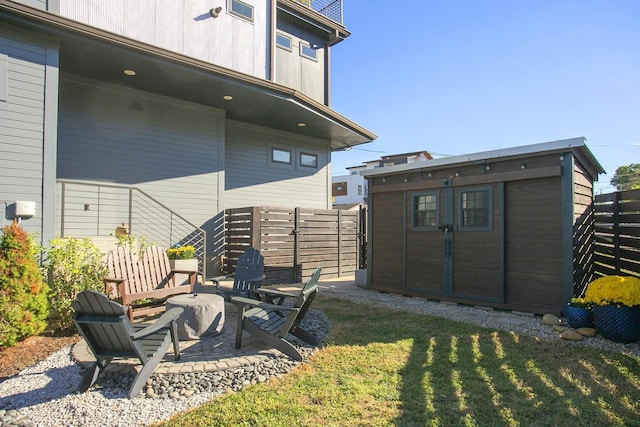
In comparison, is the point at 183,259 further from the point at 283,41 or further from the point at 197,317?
the point at 283,41

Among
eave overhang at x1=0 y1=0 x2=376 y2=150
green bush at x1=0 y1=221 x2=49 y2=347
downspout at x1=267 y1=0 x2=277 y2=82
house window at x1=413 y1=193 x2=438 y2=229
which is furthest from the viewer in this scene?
downspout at x1=267 y1=0 x2=277 y2=82

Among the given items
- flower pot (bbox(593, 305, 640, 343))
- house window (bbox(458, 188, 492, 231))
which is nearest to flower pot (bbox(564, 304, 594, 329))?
flower pot (bbox(593, 305, 640, 343))

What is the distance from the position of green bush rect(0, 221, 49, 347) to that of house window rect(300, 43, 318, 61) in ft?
31.5

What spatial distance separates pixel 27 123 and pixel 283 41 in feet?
24.7

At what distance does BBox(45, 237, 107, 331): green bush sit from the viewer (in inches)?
189

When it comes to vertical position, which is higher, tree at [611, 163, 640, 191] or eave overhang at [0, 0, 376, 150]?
tree at [611, 163, 640, 191]

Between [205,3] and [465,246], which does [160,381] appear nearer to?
[465,246]

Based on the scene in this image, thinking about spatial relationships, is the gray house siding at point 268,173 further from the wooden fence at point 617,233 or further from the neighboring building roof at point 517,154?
the wooden fence at point 617,233

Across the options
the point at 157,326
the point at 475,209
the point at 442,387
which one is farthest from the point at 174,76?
the point at 442,387

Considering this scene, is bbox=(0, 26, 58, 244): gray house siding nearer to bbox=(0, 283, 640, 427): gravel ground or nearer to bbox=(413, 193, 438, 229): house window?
bbox=(0, 283, 640, 427): gravel ground

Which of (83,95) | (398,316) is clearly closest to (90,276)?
(398,316)

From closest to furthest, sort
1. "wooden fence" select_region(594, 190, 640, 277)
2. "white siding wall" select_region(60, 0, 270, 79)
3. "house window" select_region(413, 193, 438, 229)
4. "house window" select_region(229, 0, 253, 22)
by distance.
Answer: "wooden fence" select_region(594, 190, 640, 277) < "white siding wall" select_region(60, 0, 270, 79) < "house window" select_region(413, 193, 438, 229) < "house window" select_region(229, 0, 253, 22)

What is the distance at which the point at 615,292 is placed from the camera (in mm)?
4527

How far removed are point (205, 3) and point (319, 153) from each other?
5.67 m
